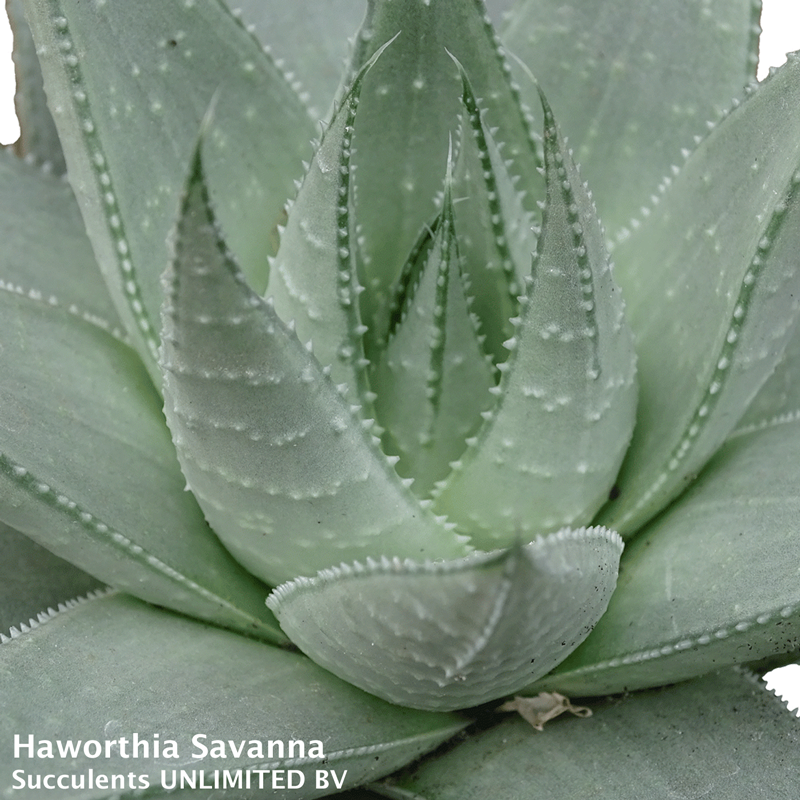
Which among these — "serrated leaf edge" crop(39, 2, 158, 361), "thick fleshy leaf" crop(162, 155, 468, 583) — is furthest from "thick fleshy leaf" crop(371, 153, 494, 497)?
"serrated leaf edge" crop(39, 2, 158, 361)

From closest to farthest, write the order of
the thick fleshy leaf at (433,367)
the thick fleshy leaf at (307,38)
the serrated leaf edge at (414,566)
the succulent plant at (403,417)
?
the serrated leaf edge at (414,566) < the succulent plant at (403,417) < the thick fleshy leaf at (433,367) < the thick fleshy leaf at (307,38)

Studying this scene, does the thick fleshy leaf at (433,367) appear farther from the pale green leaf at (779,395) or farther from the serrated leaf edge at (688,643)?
the pale green leaf at (779,395)

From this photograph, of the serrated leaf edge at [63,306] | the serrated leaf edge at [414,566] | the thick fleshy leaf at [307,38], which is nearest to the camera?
the serrated leaf edge at [414,566]

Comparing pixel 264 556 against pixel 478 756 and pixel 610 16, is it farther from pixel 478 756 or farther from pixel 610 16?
pixel 610 16

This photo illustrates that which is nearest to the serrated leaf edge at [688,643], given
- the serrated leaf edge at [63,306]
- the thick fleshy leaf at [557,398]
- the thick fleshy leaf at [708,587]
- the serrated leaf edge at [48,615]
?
the thick fleshy leaf at [708,587]

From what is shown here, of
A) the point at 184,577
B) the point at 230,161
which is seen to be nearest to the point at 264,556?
the point at 184,577

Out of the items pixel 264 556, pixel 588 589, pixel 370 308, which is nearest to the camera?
pixel 588 589

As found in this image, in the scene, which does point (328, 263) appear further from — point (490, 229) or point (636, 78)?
point (636, 78)
